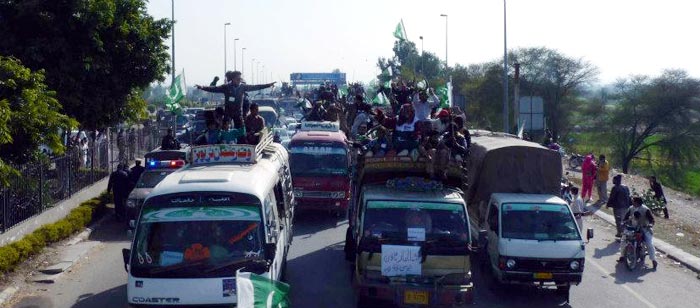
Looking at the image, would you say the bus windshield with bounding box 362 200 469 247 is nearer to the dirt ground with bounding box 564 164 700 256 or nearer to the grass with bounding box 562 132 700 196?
the dirt ground with bounding box 564 164 700 256

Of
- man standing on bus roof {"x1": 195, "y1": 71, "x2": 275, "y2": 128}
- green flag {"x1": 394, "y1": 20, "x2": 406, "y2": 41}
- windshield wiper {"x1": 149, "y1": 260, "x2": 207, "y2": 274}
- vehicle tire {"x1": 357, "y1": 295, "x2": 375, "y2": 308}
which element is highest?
green flag {"x1": 394, "y1": 20, "x2": 406, "y2": 41}

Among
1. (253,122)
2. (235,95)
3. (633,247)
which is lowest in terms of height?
(633,247)

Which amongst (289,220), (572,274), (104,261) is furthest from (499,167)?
(104,261)

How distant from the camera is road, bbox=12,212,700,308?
13.3 meters

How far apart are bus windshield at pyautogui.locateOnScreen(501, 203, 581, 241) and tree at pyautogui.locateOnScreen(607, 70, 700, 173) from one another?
40139 mm

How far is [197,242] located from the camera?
32.5ft

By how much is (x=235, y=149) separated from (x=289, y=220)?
295cm

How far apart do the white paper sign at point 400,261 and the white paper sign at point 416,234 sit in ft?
0.71

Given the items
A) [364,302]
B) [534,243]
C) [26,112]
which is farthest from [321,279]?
[26,112]

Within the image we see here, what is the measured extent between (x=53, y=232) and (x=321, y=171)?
6961mm

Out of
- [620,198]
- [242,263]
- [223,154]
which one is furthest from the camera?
[620,198]

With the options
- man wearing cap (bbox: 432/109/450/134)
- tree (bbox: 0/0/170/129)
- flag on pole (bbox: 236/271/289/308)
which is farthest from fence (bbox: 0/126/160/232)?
flag on pole (bbox: 236/271/289/308)

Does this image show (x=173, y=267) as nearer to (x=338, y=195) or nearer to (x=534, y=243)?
(x=534, y=243)

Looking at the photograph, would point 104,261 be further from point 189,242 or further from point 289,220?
point 189,242
